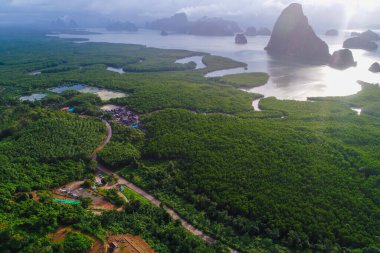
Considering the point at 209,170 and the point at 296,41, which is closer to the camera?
the point at 209,170

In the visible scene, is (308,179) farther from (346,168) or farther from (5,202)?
(5,202)

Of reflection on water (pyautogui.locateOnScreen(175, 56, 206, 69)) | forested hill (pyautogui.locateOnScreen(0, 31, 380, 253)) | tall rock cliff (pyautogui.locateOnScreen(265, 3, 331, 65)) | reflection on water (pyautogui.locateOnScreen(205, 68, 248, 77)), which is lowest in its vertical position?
forested hill (pyautogui.locateOnScreen(0, 31, 380, 253))

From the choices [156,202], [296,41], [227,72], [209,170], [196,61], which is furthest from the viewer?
[296,41]

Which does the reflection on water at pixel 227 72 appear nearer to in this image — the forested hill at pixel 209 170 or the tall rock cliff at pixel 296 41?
the forested hill at pixel 209 170

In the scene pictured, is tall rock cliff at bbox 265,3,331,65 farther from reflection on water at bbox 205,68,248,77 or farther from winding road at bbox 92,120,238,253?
winding road at bbox 92,120,238,253

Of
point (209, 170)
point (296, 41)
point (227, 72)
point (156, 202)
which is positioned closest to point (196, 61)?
point (227, 72)

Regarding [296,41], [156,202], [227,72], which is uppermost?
[296,41]

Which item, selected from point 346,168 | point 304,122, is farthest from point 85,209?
point 304,122

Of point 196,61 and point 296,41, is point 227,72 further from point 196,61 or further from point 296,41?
point 296,41

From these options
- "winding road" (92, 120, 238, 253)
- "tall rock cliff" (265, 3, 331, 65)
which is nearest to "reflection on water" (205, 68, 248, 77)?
"tall rock cliff" (265, 3, 331, 65)
